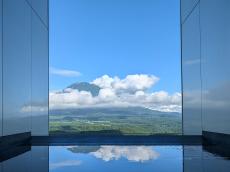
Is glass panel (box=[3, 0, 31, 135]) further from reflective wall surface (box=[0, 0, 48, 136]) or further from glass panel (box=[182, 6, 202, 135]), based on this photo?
glass panel (box=[182, 6, 202, 135])

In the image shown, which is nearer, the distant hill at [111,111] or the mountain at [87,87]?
the distant hill at [111,111]

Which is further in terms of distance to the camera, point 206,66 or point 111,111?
point 111,111

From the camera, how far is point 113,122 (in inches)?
631

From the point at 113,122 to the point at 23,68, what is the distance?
571 centimetres

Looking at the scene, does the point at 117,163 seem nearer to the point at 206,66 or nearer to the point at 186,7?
the point at 206,66

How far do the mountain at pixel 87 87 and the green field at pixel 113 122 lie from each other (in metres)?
0.64

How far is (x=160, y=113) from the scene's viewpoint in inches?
647

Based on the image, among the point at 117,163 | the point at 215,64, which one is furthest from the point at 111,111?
the point at 117,163

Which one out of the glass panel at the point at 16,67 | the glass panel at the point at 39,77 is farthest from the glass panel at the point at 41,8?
the glass panel at the point at 16,67

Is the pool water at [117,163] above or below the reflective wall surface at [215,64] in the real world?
below

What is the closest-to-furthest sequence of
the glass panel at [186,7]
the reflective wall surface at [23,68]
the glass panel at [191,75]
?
the reflective wall surface at [23,68]
the glass panel at [191,75]
the glass panel at [186,7]

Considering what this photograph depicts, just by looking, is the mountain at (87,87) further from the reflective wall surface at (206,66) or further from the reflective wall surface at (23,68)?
the reflective wall surface at (206,66)

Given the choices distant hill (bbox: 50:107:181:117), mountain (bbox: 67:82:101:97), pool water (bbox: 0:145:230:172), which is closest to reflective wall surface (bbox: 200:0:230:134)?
pool water (bbox: 0:145:230:172)

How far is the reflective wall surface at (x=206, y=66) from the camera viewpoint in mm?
9125
